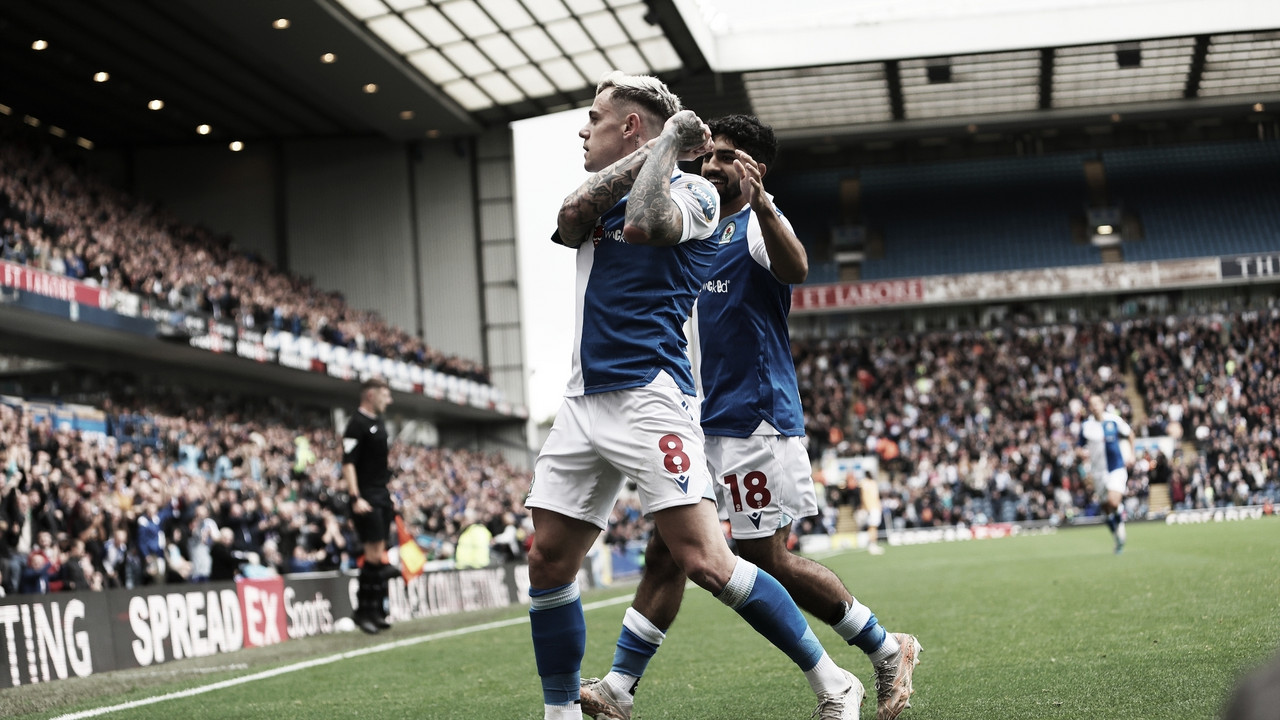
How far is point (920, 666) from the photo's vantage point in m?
5.61

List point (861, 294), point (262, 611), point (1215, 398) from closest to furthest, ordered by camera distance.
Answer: point (262, 611)
point (1215, 398)
point (861, 294)

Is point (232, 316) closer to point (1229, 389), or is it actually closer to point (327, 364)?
point (327, 364)

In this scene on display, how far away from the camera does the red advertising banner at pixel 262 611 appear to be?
34.3 ft

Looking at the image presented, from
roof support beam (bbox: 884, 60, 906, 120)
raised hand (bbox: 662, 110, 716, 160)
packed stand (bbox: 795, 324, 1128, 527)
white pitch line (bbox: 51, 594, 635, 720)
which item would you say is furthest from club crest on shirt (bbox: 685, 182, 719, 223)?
roof support beam (bbox: 884, 60, 906, 120)

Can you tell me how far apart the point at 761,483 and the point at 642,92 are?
146 cm

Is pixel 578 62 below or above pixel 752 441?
above

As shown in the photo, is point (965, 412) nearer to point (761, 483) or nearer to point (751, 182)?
point (761, 483)

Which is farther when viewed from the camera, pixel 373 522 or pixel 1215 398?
pixel 1215 398

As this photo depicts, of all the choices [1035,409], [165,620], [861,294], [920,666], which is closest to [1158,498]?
[1035,409]

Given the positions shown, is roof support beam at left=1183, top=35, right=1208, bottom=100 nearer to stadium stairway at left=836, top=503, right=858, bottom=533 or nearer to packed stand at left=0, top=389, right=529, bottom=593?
stadium stairway at left=836, top=503, right=858, bottom=533

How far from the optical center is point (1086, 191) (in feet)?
143

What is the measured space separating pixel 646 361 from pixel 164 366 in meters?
24.1

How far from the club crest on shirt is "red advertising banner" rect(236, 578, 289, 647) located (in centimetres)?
791

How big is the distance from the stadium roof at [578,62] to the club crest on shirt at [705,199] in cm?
2342
